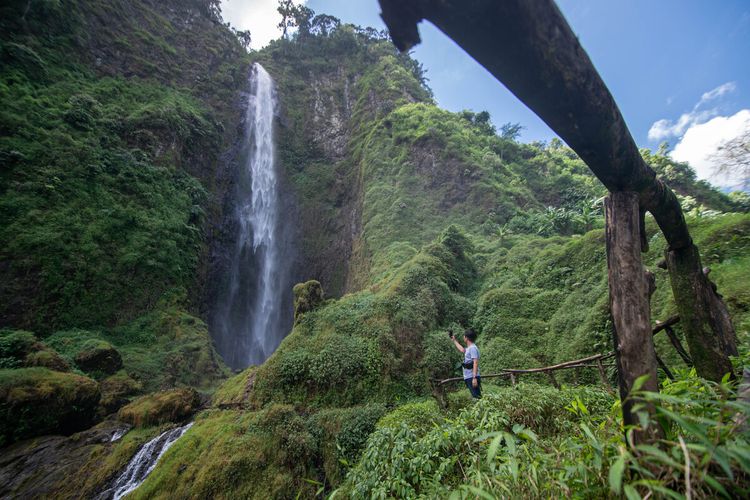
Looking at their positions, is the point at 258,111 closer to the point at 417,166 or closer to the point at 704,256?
the point at 417,166

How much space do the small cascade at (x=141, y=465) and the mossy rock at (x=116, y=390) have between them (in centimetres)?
285

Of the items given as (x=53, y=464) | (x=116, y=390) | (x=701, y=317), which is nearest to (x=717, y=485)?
(x=701, y=317)

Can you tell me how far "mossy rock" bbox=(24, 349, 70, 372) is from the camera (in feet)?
28.3

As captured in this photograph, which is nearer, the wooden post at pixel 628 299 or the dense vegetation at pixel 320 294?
the wooden post at pixel 628 299

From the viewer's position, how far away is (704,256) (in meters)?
6.13

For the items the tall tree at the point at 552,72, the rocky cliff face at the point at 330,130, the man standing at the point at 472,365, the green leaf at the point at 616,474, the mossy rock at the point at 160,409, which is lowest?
the mossy rock at the point at 160,409

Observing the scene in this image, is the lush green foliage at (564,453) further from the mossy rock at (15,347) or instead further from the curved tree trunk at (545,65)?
the mossy rock at (15,347)

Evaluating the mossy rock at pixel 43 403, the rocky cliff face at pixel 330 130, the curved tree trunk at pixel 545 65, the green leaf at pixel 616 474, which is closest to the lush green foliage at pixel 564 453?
the green leaf at pixel 616 474

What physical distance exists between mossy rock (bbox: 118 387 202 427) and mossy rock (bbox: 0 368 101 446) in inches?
37.1

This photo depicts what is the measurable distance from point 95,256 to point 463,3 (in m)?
17.2

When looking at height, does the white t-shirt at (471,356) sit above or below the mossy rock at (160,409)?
above

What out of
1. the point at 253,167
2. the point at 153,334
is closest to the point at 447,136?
the point at 253,167

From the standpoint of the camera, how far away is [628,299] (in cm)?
224

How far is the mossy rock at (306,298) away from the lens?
10133 millimetres
